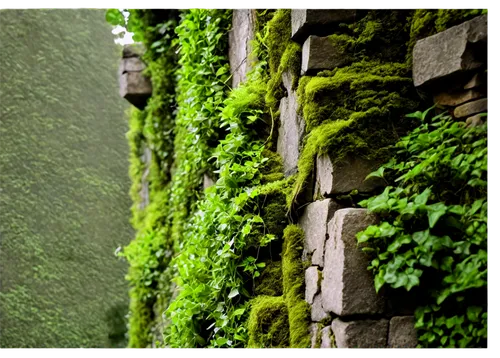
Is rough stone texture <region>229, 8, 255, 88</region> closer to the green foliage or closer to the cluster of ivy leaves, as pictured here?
the cluster of ivy leaves

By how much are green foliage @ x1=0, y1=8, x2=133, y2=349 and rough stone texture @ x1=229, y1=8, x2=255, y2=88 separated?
662cm

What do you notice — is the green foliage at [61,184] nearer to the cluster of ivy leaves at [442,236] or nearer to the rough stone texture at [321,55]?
the rough stone texture at [321,55]

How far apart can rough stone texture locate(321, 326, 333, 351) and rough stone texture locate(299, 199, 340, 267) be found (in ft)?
1.11

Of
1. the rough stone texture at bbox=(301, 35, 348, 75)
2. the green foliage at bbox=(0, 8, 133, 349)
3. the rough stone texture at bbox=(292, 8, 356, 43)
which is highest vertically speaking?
the rough stone texture at bbox=(292, 8, 356, 43)

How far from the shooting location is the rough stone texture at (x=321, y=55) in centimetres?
350

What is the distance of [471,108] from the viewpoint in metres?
2.95

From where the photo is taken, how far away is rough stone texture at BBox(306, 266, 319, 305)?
132 inches

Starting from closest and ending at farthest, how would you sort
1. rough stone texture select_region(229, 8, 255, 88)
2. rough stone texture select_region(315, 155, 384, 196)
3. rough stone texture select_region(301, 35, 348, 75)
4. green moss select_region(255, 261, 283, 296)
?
rough stone texture select_region(315, 155, 384, 196), rough stone texture select_region(301, 35, 348, 75), green moss select_region(255, 261, 283, 296), rough stone texture select_region(229, 8, 255, 88)

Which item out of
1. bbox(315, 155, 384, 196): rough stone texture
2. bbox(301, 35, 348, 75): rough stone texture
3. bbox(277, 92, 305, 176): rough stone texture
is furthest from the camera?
bbox(277, 92, 305, 176): rough stone texture

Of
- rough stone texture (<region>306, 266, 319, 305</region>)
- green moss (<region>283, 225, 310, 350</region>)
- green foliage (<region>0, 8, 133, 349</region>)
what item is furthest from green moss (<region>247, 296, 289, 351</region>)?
green foliage (<region>0, 8, 133, 349</region>)

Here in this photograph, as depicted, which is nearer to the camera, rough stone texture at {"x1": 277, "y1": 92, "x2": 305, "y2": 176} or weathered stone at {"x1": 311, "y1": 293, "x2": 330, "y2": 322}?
weathered stone at {"x1": 311, "y1": 293, "x2": 330, "y2": 322}

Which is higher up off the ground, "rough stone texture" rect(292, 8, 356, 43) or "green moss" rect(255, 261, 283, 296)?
"rough stone texture" rect(292, 8, 356, 43)

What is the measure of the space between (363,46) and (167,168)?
405cm

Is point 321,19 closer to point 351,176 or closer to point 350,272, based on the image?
point 351,176
